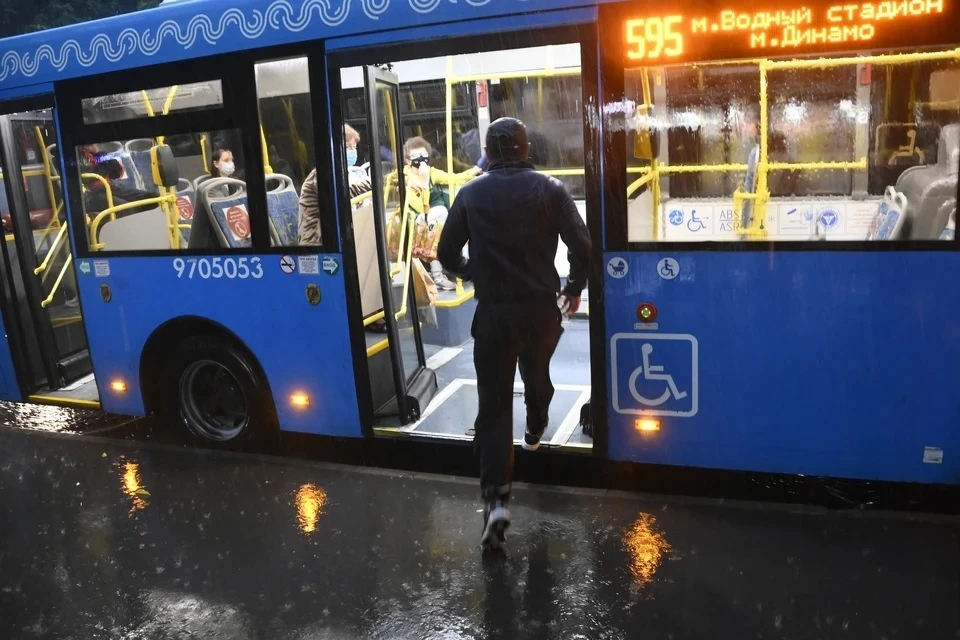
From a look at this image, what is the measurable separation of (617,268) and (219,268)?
251cm

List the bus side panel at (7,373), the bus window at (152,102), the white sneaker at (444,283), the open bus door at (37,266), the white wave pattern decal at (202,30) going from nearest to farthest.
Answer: the white wave pattern decal at (202,30) < the bus window at (152,102) < the open bus door at (37,266) < the bus side panel at (7,373) < the white sneaker at (444,283)

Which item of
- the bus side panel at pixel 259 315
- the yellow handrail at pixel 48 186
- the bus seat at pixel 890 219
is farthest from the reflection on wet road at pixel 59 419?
the bus seat at pixel 890 219

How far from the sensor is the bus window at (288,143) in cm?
457

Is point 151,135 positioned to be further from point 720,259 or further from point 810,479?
point 810,479

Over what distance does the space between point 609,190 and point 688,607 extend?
1944mm

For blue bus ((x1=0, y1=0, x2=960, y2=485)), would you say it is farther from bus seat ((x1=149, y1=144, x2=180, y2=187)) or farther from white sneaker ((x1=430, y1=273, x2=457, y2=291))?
white sneaker ((x1=430, y1=273, x2=457, y2=291))

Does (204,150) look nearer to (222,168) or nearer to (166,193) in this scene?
(222,168)

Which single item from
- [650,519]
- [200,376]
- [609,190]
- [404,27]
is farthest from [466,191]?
[200,376]

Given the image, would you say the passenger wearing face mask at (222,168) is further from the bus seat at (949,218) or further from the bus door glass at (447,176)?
the bus seat at (949,218)

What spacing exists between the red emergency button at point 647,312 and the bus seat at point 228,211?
7.85 ft

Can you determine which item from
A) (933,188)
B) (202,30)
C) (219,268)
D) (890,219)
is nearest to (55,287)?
(219,268)

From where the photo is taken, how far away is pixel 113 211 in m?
5.35

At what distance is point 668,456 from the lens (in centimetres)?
415

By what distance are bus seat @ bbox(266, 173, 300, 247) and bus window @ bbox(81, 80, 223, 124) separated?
0.57 meters
